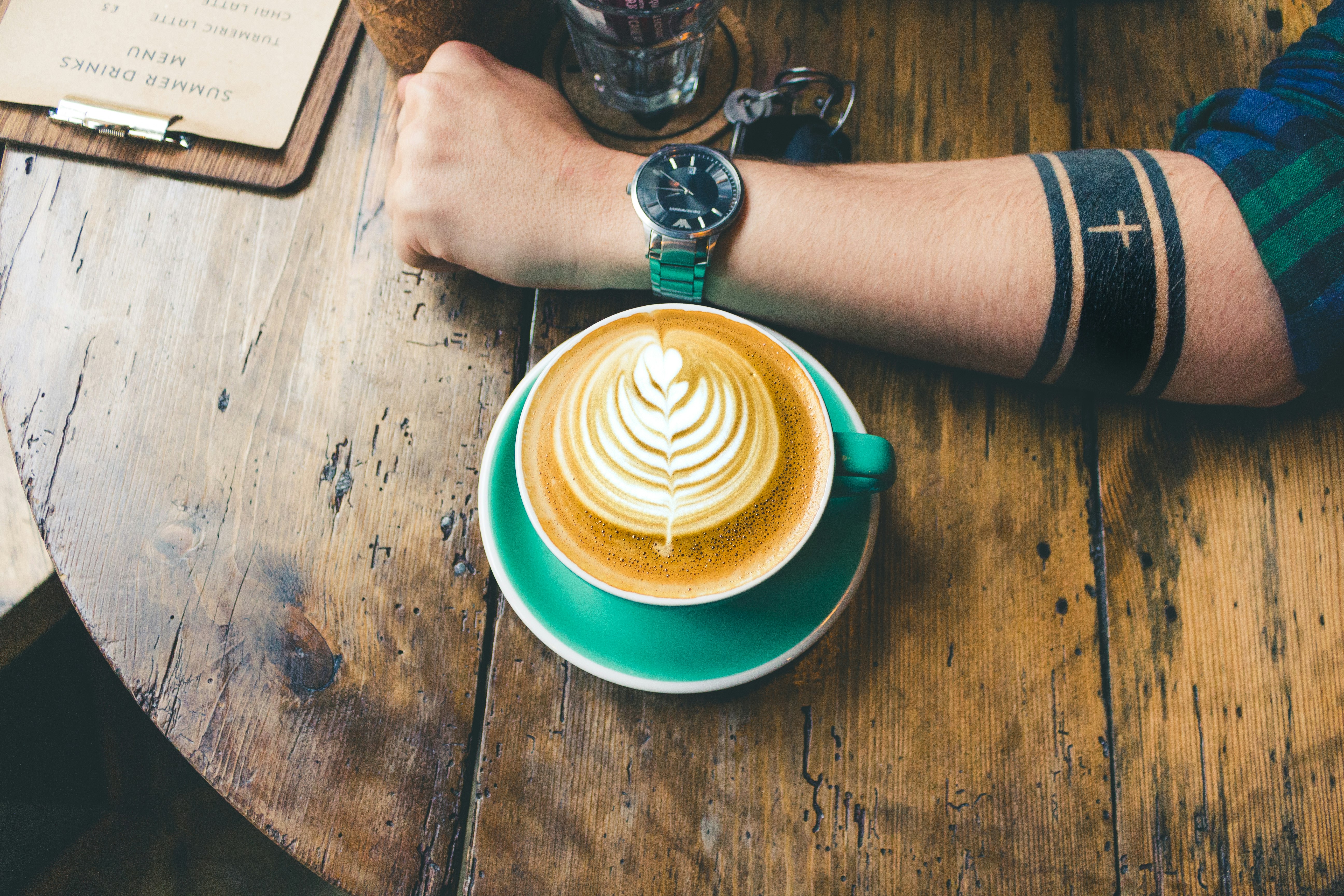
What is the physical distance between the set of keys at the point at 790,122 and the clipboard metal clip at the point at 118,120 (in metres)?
0.62

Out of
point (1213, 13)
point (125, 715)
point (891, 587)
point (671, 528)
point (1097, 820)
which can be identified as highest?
point (1213, 13)

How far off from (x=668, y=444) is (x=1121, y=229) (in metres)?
0.47

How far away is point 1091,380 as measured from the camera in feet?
2.23

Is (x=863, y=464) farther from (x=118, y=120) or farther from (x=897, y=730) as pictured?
(x=118, y=120)

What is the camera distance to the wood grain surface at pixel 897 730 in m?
0.62

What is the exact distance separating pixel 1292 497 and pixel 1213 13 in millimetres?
585

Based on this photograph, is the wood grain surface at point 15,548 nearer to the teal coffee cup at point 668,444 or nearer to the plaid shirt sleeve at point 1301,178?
the teal coffee cup at point 668,444

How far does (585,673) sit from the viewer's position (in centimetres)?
67

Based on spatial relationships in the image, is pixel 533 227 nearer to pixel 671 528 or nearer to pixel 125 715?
pixel 671 528

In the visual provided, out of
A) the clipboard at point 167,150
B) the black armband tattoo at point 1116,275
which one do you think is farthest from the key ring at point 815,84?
the clipboard at point 167,150

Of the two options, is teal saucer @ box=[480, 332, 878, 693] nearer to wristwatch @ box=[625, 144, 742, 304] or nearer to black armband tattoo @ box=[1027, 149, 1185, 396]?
wristwatch @ box=[625, 144, 742, 304]

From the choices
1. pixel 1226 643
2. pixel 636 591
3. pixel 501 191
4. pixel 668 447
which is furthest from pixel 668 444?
pixel 1226 643

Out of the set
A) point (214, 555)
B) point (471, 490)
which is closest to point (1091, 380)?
point (471, 490)

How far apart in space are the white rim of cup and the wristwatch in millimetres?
97
